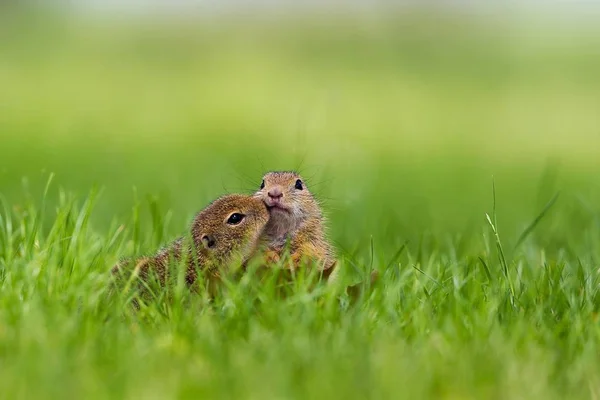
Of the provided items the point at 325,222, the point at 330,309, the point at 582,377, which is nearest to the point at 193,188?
the point at 325,222

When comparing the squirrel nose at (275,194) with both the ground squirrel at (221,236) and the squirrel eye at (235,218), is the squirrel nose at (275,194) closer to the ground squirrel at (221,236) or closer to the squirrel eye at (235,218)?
the ground squirrel at (221,236)

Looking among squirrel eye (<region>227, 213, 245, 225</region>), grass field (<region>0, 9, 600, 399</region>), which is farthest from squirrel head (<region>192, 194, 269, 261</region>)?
grass field (<region>0, 9, 600, 399</region>)

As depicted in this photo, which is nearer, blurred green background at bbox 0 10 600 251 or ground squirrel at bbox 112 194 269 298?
ground squirrel at bbox 112 194 269 298

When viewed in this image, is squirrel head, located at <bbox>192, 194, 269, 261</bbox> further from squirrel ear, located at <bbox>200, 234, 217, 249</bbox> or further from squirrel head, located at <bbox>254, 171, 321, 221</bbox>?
squirrel head, located at <bbox>254, 171, 321, 221</bbox>

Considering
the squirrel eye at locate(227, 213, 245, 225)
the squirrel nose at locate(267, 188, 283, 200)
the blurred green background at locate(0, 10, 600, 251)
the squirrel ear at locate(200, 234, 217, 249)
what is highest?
the squirrel nose at locate(267, 188, 283, 200)

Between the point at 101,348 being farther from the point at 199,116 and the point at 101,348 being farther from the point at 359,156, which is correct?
the point at 199,116

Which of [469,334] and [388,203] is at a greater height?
[469,334]
